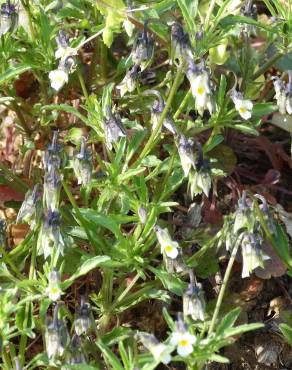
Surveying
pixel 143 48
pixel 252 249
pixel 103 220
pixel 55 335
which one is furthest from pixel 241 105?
pixel 55 335

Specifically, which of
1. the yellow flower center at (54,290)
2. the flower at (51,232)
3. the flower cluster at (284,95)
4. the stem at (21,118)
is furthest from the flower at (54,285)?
the stem at (21,118)

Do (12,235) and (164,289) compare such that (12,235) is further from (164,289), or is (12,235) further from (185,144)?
(185,144)

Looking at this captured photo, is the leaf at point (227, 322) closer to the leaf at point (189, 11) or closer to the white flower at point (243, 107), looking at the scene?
the white flower at point (243, 107)

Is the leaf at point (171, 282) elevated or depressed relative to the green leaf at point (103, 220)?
depressed

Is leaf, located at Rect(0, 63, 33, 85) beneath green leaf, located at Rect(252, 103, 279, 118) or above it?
above

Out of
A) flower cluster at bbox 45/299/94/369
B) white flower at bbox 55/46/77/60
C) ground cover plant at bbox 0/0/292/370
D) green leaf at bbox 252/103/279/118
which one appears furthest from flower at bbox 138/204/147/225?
green leaf at bbox 252/103/279/118

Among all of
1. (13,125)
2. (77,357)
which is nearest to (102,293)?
(77,357)

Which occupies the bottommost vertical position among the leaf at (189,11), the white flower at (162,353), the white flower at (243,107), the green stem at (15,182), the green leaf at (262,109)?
the green stem at (15,182)

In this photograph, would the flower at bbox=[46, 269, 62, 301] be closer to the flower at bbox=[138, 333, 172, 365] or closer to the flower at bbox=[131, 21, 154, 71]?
the flower at bbox=[138, 333, 172, 365]
